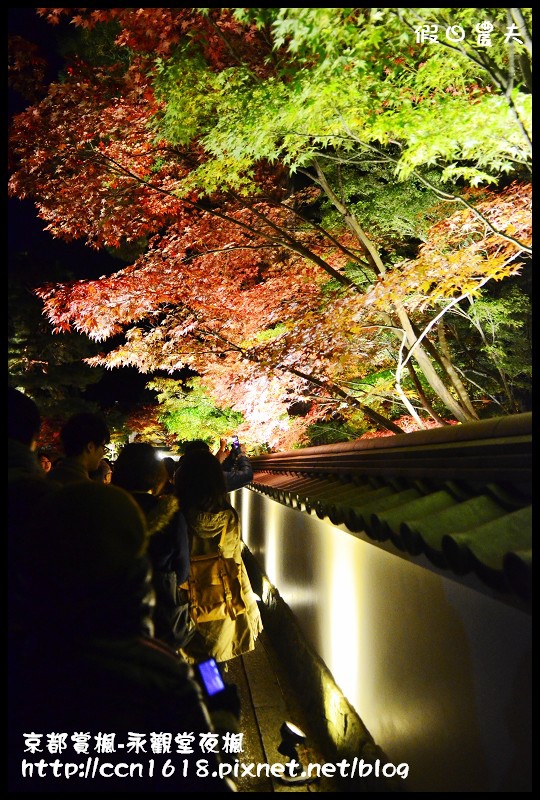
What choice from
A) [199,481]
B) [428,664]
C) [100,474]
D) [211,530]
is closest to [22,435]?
[199,481]

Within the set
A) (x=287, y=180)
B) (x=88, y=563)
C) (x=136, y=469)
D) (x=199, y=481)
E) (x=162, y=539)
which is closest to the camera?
(x=88, y=563)

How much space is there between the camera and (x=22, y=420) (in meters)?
2.91

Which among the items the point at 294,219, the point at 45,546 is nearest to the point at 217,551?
the point at 45,546

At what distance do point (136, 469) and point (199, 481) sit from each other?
1043 millimetres

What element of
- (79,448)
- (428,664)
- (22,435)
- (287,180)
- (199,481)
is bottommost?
(428,664)

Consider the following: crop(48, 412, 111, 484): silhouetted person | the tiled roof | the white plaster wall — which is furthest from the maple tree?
crop(48, 412, 111, 484): silhouetted person

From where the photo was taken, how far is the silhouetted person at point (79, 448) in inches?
130

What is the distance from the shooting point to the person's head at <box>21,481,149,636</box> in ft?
6.53

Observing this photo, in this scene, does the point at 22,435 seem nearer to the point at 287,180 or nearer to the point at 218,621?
the point at 218,621

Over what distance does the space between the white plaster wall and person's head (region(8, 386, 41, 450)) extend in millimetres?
2316

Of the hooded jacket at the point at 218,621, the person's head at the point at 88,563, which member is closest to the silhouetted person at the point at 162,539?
the hooded jacket at the point at 218,621

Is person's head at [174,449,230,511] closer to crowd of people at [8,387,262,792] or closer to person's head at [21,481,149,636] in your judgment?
crowd of people at [8,387,262,792]

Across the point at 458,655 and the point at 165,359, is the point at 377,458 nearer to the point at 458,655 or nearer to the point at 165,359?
the point at 458,655

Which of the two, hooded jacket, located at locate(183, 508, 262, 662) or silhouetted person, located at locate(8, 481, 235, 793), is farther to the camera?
hooded jacket, located at locate(183, 508, 262, 662)
